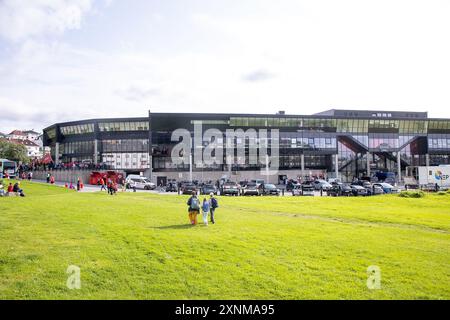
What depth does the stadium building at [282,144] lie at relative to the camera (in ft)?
234

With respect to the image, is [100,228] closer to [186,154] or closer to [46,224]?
[46,224]

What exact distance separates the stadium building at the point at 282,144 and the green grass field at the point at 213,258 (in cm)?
5220

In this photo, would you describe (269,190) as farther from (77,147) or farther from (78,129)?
(78,129)

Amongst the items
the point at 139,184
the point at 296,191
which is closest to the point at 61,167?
the point at 139,184

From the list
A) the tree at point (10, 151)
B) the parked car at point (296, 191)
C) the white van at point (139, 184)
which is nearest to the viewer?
the parked car at point (296, 191)

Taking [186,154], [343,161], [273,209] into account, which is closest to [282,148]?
[343,161]

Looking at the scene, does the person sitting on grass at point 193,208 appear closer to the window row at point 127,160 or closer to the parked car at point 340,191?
the parked car at point 340,191

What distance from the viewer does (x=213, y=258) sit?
460 inches

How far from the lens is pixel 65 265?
10.6 meters

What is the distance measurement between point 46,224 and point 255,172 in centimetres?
5846

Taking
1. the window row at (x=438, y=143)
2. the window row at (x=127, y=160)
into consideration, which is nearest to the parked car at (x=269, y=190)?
the window row at (x=127, y=160)

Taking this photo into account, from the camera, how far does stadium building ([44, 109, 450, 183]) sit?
71250mm

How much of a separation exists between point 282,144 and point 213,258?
65.2m

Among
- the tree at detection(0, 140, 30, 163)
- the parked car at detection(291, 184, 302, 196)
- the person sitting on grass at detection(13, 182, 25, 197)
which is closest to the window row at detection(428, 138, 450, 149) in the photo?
the parked car at detection(291, 184, 302, 196)
